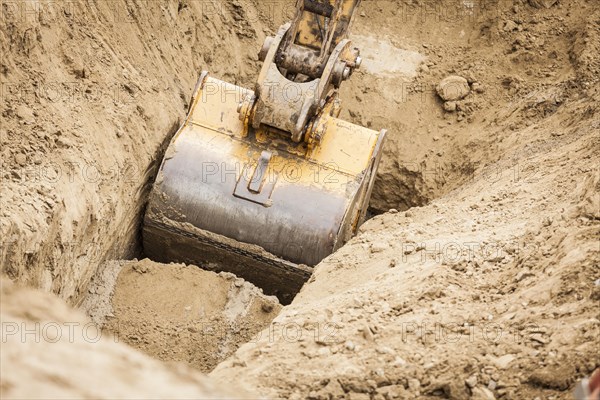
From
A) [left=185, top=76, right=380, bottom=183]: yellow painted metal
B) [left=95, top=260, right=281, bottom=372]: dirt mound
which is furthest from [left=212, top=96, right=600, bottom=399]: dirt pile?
[left=185, top=76, right=380, bottom=183]: yellow painted metal

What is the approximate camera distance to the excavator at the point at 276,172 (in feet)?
21.8

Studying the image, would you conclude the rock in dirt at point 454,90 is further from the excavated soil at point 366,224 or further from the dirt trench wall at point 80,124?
the dirt trench wall at point 80,124

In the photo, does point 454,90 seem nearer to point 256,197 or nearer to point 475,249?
point 256,197

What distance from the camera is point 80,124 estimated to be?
6410 mm

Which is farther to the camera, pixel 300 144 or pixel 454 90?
pixel 454 90

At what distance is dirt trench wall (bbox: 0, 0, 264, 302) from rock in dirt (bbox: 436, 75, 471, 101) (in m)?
2.83

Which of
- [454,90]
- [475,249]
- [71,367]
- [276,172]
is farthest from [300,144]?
[71,367]

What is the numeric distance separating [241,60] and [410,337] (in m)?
5.59

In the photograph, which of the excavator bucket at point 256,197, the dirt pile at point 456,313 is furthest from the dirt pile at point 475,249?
the excavator bucket at point 256,197

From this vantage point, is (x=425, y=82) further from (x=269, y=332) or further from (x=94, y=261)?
(x=269, y=332)

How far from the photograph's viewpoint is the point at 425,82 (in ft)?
31.4

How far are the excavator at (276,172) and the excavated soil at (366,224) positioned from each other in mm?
305

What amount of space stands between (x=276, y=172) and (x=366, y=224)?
871 millimetres

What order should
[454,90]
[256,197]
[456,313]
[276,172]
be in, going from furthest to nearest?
1. [454,90]
2. [276,172]
3. [256,197]
4. [456,313]
